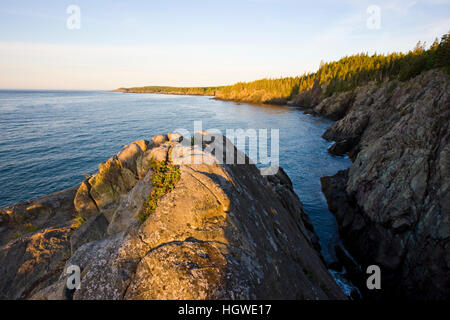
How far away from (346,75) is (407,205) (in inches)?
3933

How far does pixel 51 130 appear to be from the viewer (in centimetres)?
4247

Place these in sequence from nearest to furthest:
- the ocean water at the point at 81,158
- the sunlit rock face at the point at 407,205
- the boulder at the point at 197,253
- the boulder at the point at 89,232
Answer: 1. the boulder at the point at 197,253
2. the boulder at the point at 89,232
3. the sunlit rock face at the point at 407,205
4. the ocean water at the point at 81,158

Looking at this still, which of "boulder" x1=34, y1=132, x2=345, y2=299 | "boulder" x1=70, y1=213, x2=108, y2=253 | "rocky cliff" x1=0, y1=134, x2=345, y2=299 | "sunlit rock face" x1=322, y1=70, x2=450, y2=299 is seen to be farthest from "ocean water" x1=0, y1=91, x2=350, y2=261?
"boulder" x1=70, y1=213, x2=108, y2=253

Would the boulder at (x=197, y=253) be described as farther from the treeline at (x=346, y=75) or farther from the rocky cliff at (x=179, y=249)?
the treeline at (x=346, y=75)

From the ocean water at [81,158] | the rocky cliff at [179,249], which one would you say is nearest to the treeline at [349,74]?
the ocean water at [81,158]

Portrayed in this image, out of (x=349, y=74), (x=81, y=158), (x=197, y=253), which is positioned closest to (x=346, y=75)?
(x=349, y=74)

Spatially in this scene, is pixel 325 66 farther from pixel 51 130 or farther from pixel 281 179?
pixel 51 130

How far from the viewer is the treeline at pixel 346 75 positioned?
120 ft

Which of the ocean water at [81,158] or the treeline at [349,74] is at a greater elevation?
the treeline at [349,74]

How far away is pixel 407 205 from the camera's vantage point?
513 inches

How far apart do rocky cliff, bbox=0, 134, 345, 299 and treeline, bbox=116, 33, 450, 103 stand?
28.9m

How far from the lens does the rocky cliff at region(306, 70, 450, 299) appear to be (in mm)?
10836
